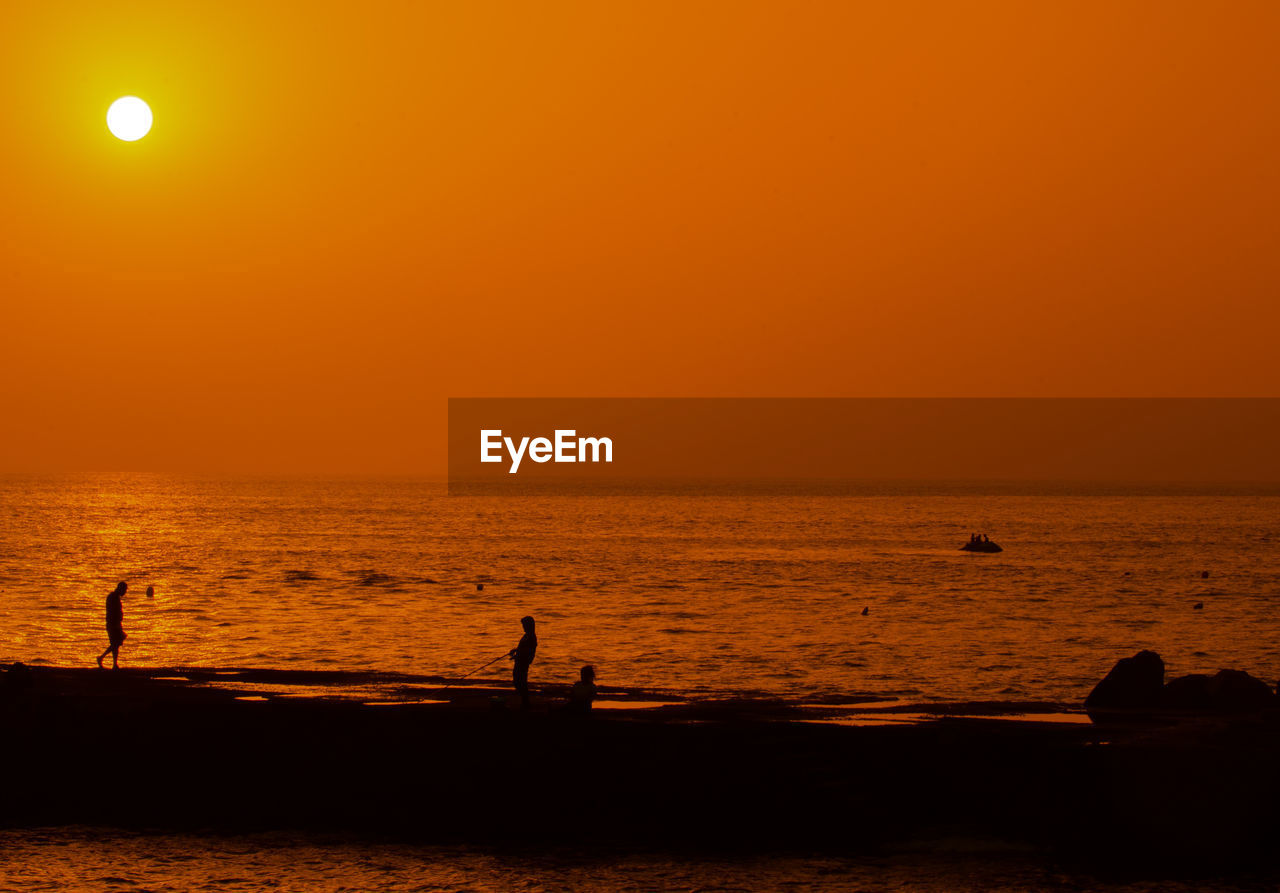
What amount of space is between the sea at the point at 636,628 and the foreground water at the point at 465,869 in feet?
0.13

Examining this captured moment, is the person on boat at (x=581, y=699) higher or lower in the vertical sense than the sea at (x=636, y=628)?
higher

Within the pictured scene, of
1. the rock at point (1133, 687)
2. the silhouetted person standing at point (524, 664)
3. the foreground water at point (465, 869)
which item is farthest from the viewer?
the rock at point (1133, 687)

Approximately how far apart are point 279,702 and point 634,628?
84.6ft

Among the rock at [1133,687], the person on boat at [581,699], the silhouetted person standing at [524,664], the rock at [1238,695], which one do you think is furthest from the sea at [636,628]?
the silhouetted person standing at [524,664]

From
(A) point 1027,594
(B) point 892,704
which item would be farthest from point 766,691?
(A) point 1027,594

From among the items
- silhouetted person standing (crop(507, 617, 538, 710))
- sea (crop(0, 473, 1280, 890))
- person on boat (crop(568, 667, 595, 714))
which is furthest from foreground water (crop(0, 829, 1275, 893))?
silhouetted person standing (crop(507, 617, 538, 710))

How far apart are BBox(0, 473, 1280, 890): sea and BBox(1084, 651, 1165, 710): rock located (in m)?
2.29

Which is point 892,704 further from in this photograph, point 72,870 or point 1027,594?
point 1027,594

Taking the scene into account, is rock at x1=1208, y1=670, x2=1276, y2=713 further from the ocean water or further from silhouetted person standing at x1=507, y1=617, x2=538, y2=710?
silhouetted person standing at x1=507, y1=617, x2=538, y2=710

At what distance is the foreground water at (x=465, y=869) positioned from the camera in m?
14.8

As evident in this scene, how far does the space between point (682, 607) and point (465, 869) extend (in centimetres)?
4367

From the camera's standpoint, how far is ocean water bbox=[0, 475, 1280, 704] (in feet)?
125

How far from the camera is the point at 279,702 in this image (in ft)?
80.6

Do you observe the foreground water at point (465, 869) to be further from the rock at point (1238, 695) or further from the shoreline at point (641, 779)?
the rock at point (1238, 695)
